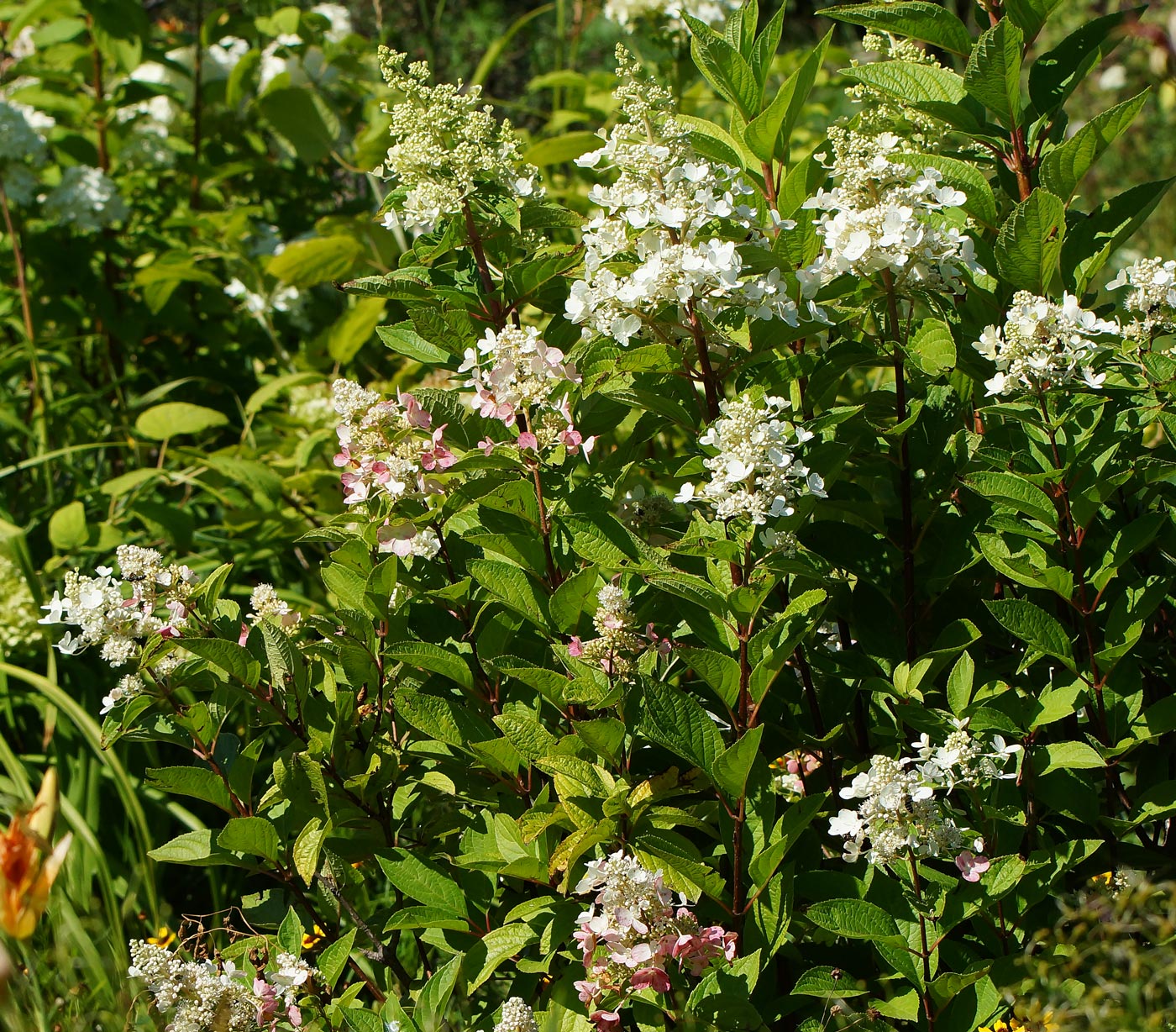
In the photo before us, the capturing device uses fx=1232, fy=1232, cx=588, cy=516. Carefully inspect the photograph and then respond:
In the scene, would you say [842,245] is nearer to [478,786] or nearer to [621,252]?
[621,252]

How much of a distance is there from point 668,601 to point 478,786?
1.20 ft

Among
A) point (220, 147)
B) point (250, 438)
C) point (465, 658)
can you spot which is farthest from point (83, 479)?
point (465, 658)

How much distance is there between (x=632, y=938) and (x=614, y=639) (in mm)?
318

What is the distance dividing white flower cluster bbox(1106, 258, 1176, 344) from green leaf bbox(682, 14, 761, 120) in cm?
51

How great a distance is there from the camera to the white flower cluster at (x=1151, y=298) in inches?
58.0

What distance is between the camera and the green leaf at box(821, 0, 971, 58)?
1.51 meters

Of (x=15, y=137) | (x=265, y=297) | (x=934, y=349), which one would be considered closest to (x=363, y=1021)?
(x=934, y=349)

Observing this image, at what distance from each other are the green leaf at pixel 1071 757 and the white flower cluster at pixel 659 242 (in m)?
0.57

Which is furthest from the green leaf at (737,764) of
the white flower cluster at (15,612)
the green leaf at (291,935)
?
the white flower cluster at (15,612)

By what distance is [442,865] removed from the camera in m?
1.56

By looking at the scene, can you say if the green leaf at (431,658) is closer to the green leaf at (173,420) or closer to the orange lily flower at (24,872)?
the orange lily flower at (24,872)

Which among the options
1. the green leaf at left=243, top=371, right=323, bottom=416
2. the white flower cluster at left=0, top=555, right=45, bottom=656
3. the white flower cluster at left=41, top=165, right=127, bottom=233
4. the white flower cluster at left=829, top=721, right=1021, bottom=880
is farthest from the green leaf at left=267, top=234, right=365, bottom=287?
the white flower cluster at left=829, top=721, right=1021, bottom=880

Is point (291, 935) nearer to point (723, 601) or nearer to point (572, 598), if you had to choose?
point (572, 598)

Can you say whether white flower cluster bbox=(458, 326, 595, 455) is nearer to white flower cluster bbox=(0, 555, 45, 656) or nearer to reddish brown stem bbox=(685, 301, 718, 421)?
reddish brown stem bbox=(685, 301, 718, 421)
